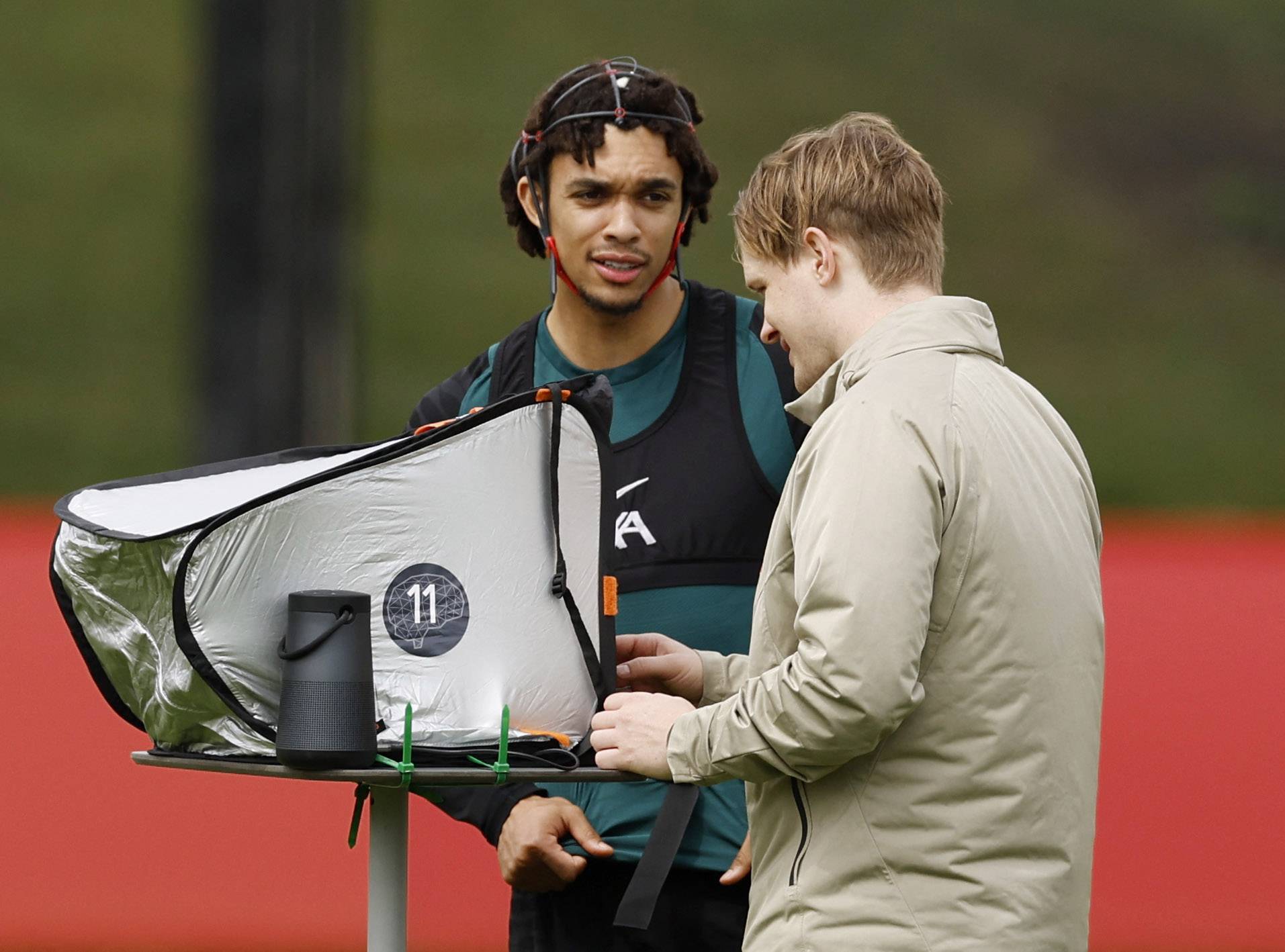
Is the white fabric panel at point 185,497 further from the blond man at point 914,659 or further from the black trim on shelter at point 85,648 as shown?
the blond man at point 914,659

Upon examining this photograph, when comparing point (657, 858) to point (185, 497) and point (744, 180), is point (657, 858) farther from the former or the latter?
point (744, 180)

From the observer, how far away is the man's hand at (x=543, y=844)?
2070mm

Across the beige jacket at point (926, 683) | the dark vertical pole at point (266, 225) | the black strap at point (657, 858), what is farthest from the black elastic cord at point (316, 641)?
the dark vertical pole at point (266, 225)

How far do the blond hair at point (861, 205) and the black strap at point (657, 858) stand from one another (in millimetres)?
651

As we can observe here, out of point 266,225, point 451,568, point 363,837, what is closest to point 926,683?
point 451,568

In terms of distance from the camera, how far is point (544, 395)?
1839mm

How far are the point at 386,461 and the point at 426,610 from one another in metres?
0.16

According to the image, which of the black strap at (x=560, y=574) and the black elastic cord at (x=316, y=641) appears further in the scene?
the black strap at (x=560, y=574)

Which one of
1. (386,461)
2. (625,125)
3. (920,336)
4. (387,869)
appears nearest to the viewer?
(920,336)

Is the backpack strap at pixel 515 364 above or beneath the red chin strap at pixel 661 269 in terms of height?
beneath

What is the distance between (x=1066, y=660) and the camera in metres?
1.58

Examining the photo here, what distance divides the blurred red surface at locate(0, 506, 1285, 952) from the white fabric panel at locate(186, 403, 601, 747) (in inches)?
75.4

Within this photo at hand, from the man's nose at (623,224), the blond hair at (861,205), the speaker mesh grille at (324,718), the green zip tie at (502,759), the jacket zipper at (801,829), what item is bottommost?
the jacket zipper at (801,829)

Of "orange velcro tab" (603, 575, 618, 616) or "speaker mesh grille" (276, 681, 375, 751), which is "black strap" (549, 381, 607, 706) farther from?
"speaker mesh grille" (276, 681, 375, 751)
